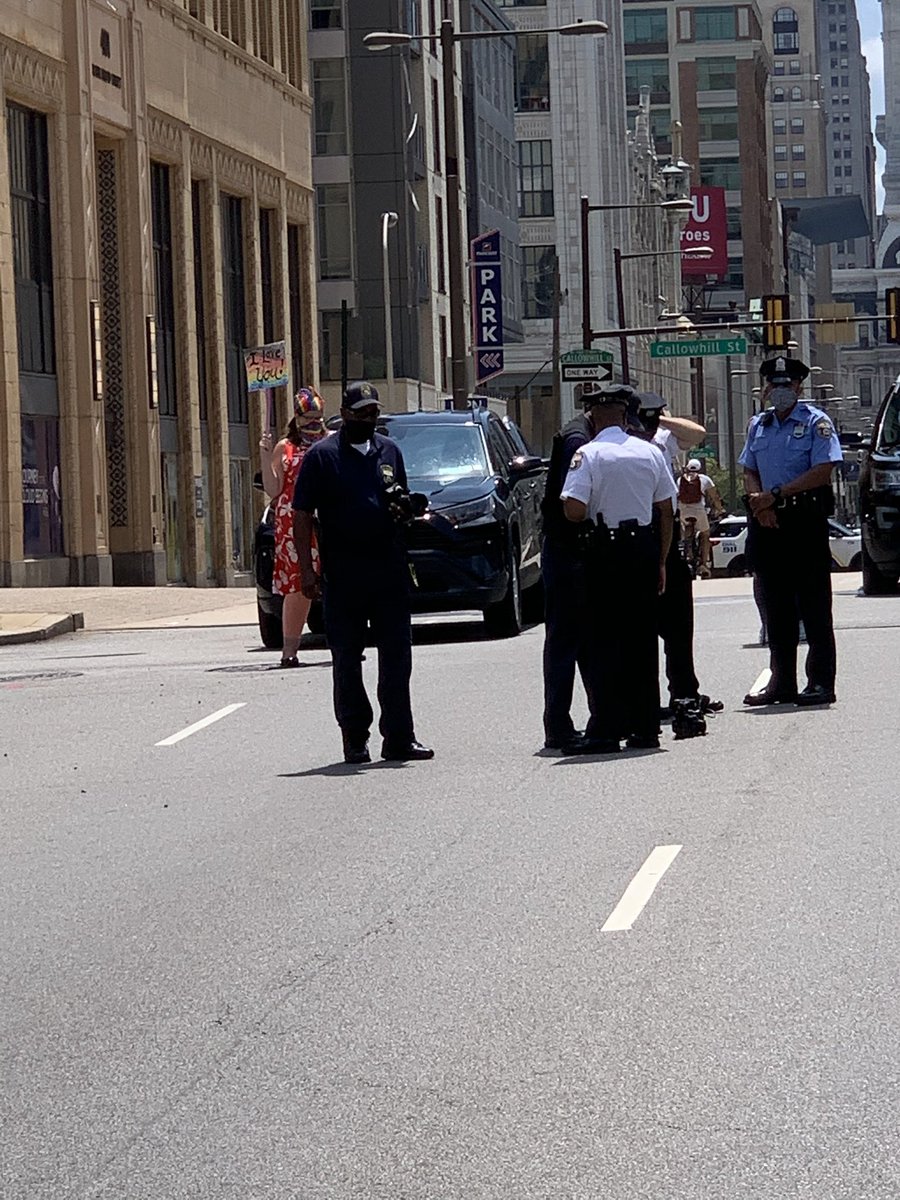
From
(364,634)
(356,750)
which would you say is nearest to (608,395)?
(364,634)

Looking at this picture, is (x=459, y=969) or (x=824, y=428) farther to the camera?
(x=824, y=428)

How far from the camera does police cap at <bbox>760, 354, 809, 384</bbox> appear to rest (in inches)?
559

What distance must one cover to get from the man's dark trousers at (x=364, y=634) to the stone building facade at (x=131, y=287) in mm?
25141

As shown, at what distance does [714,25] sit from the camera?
7008 inches

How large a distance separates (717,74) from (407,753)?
563 feet

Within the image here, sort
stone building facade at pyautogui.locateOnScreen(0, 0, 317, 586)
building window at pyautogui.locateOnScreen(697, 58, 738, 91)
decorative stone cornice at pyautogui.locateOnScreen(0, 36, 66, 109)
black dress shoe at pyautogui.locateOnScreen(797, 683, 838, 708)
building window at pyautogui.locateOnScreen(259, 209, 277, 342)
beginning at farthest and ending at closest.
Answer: building window at pyautogui.locateOnScreen(697, 58, 738, 91) → building window at pyautogui.locateOnScreen(259, 209, 277, 342) → stone building facade at pyautogui.locateOnScreen(0, 0, 317, 586) → decorative stone cornice at pyautogui.locateOnScreen(0, 36, 66, 109) → black dress shoe at pyautogui.locateOnScreen(797, 683, 838, 708)

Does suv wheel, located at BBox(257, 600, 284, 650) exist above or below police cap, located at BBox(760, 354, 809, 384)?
below

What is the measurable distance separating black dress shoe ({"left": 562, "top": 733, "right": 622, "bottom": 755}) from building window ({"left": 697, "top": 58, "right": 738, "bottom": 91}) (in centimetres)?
17010

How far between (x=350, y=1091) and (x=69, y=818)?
18.6 feet

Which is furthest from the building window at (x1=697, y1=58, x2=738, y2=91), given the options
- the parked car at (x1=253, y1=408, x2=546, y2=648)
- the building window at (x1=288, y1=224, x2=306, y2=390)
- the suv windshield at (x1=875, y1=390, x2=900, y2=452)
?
the parked car at (x1=253, y1=408, x2=546, y2=648)

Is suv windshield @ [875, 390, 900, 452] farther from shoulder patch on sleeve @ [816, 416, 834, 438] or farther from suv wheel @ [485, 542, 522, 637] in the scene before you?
shoulder patch on sleeve @ [816, 416, 834, 438]

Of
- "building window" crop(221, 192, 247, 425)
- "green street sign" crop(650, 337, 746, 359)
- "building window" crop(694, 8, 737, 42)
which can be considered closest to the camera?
"building window" crop(221, 192, 247, 425)

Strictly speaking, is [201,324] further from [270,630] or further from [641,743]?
[641,743]

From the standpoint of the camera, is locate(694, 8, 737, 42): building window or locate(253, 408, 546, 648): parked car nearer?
locate(253, 408, 546, 648): parked car
